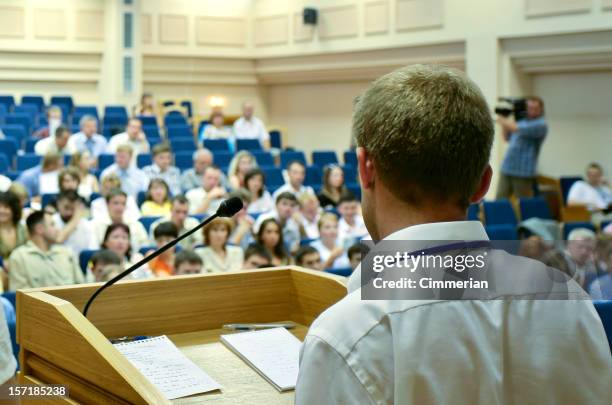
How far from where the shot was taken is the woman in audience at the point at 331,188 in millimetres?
6504

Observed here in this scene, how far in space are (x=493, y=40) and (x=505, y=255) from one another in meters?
7.72

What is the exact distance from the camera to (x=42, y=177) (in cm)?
622

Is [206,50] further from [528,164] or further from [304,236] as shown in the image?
[304,236]

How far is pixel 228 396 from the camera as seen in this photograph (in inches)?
53.1

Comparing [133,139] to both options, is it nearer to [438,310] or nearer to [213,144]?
[213,144]

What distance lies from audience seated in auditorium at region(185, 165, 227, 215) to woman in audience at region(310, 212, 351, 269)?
1.22 meters

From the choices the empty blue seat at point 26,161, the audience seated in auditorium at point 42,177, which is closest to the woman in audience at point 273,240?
the audience seated in auditorium at point 42,177

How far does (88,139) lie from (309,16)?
3706mm

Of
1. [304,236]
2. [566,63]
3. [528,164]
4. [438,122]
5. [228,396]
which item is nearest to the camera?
[438,122]

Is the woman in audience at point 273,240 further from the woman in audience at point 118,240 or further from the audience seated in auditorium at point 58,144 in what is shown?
the audience seated in auditorium at point 58,144

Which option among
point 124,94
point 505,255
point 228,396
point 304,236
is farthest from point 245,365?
point 124,94

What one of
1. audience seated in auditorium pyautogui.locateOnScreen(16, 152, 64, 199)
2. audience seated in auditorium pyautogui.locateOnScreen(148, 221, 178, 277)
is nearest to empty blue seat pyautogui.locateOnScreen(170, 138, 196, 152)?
audience seated in auditorium pyautogui.locateOnScreen(16, 152, 64, 199)

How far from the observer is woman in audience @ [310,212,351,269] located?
4805mm

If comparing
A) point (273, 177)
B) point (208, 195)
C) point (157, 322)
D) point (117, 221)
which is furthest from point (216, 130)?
point (157, 322)
